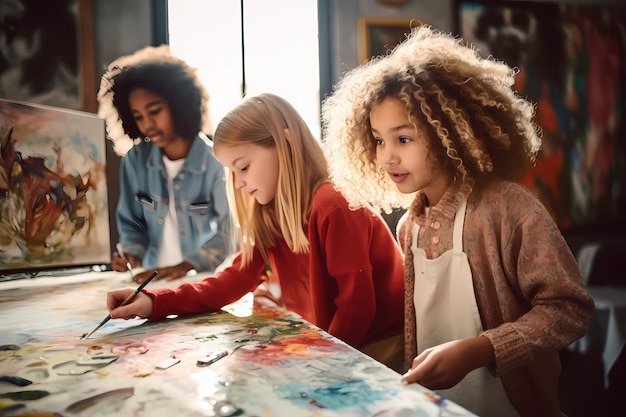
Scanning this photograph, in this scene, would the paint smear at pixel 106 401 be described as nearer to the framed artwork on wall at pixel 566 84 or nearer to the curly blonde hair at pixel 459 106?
the curly blonde hair at pixel 459 106

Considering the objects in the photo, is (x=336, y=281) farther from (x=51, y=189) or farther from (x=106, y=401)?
(x=51, y=189)

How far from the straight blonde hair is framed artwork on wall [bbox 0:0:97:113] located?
636 millimetres

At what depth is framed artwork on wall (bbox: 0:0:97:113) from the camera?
139 cm

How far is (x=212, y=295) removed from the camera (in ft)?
3.10

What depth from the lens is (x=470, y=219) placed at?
0.85 m

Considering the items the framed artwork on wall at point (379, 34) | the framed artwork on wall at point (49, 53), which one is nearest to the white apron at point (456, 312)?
the framed artwork on wall at point (49, 53)

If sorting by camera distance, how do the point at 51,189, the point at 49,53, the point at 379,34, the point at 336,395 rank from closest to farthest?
the point at 336,395, the point at 51,189, the point at 49,53, the point at 379,34

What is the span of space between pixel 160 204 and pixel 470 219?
3.26 feet

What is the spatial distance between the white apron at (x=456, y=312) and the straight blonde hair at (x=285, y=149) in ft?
0.89

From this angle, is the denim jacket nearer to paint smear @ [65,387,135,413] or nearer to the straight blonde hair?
the straight blonde hair

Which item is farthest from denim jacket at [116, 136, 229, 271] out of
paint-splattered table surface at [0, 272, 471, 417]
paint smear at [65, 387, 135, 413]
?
paint smear at [65, 387, 135, 413]

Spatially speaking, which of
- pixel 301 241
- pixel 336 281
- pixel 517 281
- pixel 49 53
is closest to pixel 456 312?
pixel 517 281

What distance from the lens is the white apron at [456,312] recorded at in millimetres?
858

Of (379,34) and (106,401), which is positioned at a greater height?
(379,34)
